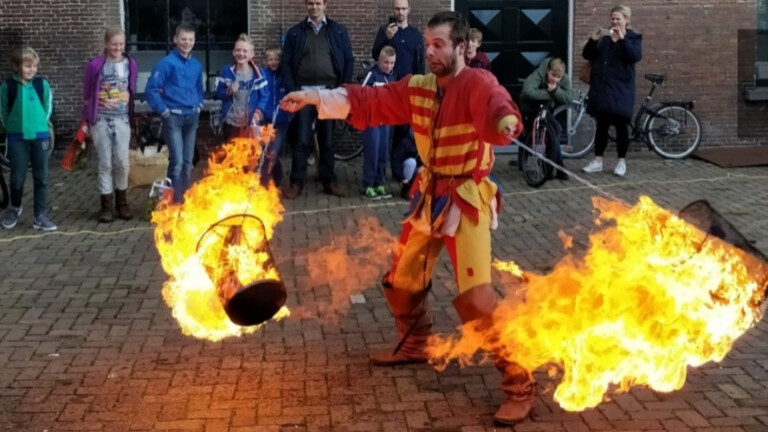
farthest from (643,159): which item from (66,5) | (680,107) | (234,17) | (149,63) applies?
(66,5)

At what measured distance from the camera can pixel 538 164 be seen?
11.9m

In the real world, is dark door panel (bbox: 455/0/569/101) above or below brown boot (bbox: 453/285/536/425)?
above

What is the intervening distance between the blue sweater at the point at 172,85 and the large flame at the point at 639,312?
589 centimetres

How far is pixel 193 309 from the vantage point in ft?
20.3

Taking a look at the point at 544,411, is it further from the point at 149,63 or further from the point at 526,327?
the point at 149,63

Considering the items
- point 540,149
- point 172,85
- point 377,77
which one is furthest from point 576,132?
point 172,85

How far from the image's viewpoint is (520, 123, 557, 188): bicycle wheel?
1187cm

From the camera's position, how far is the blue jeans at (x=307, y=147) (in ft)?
37.5

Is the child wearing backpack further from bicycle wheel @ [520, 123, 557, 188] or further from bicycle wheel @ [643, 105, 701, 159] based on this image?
bicycle wheel @ [643, 105, 701, 159]

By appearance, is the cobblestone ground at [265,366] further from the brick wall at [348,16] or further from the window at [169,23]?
the window at [169,23]

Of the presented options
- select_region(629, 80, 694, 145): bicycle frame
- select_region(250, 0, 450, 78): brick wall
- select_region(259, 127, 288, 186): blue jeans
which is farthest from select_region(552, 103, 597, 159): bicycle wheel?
select_region(259, 127, 288, 186): blue jeans

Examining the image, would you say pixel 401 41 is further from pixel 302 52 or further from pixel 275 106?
pixel 275 106

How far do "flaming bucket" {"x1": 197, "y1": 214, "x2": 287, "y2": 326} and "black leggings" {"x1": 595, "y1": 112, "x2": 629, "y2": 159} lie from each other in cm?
803

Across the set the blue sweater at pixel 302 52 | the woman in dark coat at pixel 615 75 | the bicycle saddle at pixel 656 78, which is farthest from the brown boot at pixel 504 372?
the bicycle saddle at pixel 656 78
